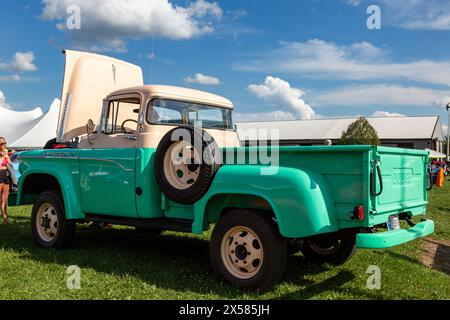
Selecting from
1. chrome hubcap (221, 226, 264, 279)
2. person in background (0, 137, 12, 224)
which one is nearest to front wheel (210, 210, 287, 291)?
chrome hubcap (221, 226, 264, 279)

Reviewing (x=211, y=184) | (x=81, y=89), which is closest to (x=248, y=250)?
(x=211, y=184)

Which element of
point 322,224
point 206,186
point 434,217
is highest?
point 206,186

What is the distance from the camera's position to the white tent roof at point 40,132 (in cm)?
2642

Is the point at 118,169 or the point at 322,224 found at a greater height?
the point at 118,169

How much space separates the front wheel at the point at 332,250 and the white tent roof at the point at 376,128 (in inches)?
1768

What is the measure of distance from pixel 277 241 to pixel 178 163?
1417mm

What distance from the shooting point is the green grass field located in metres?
4.63

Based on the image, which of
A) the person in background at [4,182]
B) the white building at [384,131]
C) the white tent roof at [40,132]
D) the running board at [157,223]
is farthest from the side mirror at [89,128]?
the white building at [384,131]

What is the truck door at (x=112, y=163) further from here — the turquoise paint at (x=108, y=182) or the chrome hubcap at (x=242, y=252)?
the chrome hubcap at (x=242, y=252)

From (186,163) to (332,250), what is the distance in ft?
7.47

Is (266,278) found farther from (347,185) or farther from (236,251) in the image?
(347,185)

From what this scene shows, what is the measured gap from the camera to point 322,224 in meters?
4.16

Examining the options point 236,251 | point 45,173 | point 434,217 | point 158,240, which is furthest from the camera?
point 434,217

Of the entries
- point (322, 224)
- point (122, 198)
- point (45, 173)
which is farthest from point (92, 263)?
point (322, 224)
